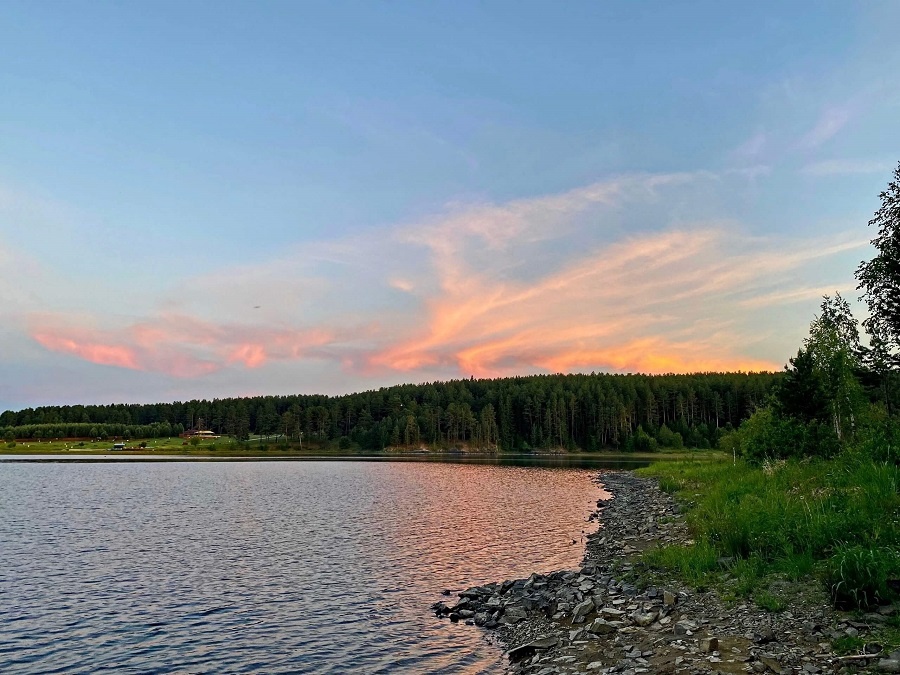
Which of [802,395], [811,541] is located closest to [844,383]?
[802,395]

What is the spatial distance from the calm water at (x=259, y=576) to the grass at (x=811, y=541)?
28.5 ft

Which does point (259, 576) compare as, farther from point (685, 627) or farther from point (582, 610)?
point (685, 627)

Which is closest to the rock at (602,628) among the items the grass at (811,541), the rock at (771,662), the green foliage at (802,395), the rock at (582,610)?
the rock at (582,610)

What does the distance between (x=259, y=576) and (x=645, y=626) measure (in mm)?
21603

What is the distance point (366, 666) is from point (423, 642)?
278 centimetres

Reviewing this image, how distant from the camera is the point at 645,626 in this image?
59.7 feet

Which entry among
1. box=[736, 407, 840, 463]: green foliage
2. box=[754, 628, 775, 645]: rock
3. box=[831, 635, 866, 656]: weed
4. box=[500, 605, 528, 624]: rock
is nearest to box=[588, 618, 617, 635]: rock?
box=[500, 605, 528, 624]: rock

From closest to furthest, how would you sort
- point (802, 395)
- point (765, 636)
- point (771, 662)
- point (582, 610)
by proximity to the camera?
point (771, 662), point (765, 636), point (582, 610), point (802, 395)

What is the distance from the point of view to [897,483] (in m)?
21.0

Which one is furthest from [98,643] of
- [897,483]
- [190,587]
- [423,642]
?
[897,483]

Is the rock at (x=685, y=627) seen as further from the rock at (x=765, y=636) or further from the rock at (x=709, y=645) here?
the rock at (x=765, y=636)

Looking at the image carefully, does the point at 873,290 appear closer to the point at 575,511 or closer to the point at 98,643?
the point at 575,511

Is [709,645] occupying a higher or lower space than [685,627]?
higher

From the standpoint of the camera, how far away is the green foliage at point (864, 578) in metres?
14.8
